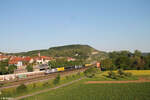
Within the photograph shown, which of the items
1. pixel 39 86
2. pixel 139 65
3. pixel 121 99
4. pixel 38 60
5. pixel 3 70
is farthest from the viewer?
pixel 38 60

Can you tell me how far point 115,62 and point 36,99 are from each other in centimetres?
6604

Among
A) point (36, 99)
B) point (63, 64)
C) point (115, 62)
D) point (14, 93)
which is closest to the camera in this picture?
point (36, 99)

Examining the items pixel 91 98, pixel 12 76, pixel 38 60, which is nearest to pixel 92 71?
pixel 12 76

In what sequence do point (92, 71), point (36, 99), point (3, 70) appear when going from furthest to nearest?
point (92, 71)
point (3, 70)
point (36, 99)

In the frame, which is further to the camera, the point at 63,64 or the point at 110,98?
the point at 63,64

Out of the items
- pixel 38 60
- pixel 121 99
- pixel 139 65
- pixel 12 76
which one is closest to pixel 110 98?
pixel 121 99

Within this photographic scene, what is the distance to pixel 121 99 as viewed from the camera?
26469 mm

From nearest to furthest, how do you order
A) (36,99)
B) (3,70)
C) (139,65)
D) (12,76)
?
1. (36,99)
2. (12,76)
3. (3,70)
4. (139,65)

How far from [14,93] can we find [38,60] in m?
80.6

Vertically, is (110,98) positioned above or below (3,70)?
below

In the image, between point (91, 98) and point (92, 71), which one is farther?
point (92, 71)

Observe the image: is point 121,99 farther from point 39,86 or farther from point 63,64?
point 63,64

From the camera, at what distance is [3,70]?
60.2 metres

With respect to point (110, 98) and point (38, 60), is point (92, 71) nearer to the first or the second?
point (110, 98)
